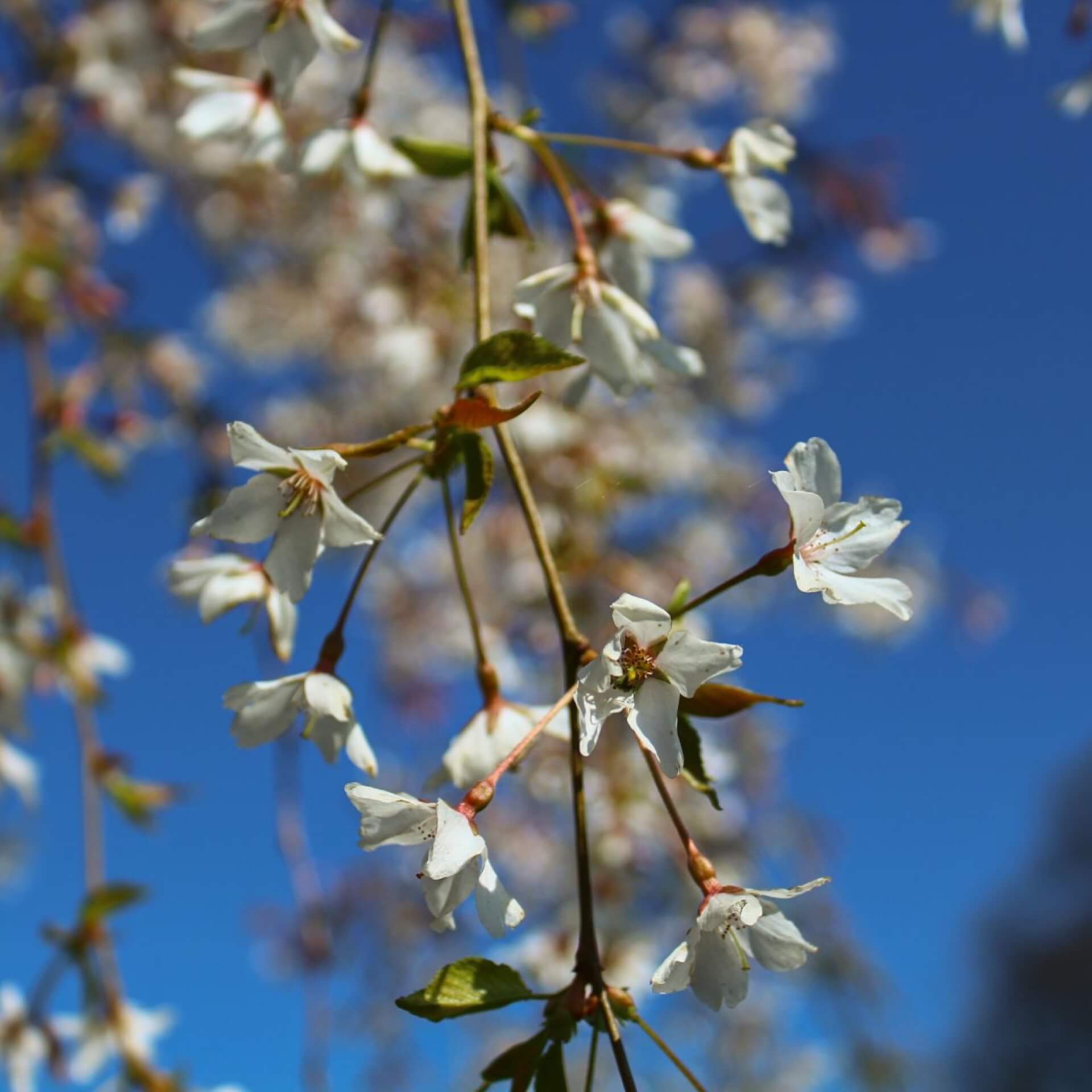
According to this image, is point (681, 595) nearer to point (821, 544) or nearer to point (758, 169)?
point (821, 544)

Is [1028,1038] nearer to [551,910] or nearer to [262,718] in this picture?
[551,910]

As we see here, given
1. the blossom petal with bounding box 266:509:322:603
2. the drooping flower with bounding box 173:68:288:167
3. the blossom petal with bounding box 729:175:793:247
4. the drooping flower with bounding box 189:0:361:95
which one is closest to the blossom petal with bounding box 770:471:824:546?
the blossom petal with bounding box 266:509:322:603

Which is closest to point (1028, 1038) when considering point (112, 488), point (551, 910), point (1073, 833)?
point (1073, 833)

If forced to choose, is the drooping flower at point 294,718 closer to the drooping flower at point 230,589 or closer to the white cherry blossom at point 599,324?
the drooping flower at point 230,589

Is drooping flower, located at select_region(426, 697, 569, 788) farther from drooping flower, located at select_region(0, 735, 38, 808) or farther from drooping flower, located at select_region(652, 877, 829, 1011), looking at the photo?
drooping flower, located at select_region(0, 735, 38, 808)

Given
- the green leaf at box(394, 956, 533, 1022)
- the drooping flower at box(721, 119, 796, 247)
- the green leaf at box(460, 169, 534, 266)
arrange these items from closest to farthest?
Result: the green leaf at box(394, 956, 533, 1022) → the green leaf at box(460, 169, 534, 266) → the drooping flower at box(721, 119, 796, 247)

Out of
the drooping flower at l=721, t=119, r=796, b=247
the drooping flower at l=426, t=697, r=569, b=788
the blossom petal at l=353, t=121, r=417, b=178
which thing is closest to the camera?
the drooping flower at l=426, t=697, r=569, b=788

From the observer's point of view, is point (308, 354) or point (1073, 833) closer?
point (308, 354)
